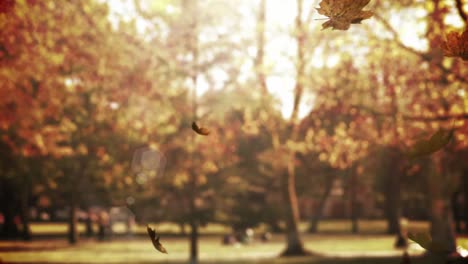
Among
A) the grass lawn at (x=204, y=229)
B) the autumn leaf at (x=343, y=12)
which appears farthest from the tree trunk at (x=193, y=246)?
the grass lawn at (x=204, y=229)

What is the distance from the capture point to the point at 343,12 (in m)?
2.72

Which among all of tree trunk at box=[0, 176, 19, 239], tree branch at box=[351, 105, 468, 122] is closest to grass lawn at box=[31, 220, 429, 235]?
tree trunk at box=[0, 176, 19, 239]

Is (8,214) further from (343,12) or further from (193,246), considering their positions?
(343,12)

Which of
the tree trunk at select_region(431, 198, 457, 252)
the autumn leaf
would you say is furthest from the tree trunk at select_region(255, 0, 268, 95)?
the autumn leaf

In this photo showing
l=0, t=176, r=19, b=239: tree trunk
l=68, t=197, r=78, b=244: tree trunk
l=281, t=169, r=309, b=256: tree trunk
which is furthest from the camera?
l=0, t=176, r=19, b=239: tree trunk

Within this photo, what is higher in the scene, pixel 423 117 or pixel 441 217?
pixel 423 117

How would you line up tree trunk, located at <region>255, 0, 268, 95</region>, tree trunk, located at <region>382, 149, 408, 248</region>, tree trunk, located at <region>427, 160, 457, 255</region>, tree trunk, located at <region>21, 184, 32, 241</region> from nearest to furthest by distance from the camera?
tree trunk, located at <region>427, 160, 457, 255</region> → tree trunk, located at <region>255, 0, 268, 95</region> → tree trunk, located at <region>21, 184, 32, 241</region> → tree trunk, located at <region>382, 149, 408, 248</region>

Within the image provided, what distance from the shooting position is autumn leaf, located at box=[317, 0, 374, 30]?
2676mm

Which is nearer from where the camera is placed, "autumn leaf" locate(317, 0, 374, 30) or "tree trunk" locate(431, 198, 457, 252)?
"autumn leaf" locate(317, 0, 374, 30)

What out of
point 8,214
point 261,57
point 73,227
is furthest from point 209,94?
point 8,214

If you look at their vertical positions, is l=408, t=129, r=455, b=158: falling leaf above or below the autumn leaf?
below

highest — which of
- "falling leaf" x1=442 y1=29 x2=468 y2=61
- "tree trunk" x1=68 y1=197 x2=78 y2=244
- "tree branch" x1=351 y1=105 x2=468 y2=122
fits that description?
"tree branch" x1=351 y1=105 x2=468 y2=122

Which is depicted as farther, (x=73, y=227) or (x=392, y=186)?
(x=392, y=186)

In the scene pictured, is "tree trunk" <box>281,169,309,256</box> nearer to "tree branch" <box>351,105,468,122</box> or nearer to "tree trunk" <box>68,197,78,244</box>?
"tree branch" <box>351,105,468,122</box>
